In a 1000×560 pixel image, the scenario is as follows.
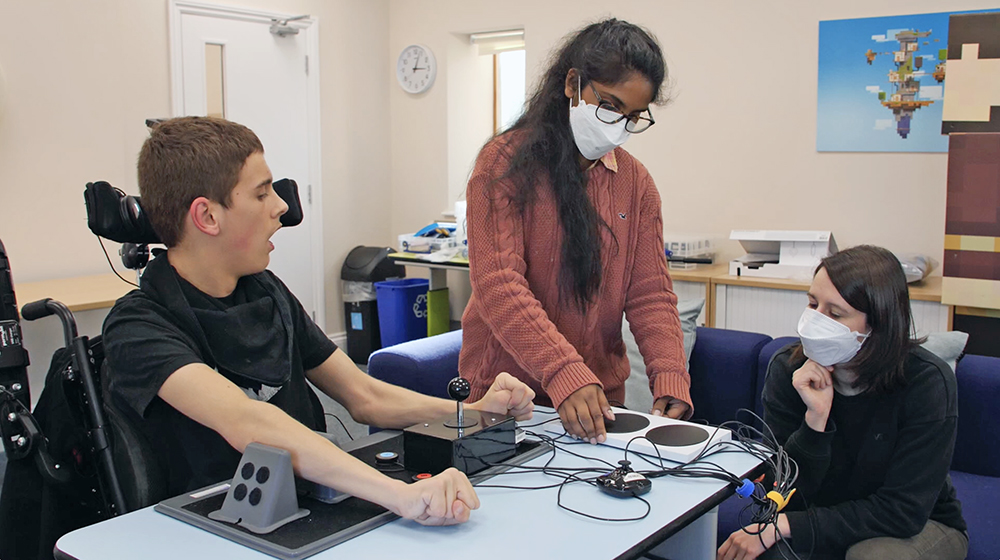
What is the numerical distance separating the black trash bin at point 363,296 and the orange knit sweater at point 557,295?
11.8ft

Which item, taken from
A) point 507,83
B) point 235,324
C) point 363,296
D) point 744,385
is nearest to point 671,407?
point 235,324

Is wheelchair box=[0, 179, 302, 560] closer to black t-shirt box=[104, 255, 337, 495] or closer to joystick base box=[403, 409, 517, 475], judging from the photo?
black t-shirt box=[104, 255, 337, 495]

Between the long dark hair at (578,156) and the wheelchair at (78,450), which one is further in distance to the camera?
the long dark hair at (578,156)

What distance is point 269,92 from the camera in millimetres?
5141

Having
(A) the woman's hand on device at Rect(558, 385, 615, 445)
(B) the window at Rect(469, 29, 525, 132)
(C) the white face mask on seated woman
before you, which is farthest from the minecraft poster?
→ (A) the woman's hand on device at Rect(558, 385, 615, 445)

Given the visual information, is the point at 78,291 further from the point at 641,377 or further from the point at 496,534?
the point at 496,534

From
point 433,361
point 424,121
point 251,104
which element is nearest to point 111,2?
point 251,104

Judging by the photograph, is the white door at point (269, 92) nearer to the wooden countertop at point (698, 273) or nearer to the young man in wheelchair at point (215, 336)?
the wooden countertop at point (698, 273)

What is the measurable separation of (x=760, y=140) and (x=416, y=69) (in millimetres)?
2364

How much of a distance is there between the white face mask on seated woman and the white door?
12.4 ft

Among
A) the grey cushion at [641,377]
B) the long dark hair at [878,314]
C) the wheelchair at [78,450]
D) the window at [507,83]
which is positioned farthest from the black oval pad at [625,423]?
the window at [507,83]

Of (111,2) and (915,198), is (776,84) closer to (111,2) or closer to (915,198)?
(915,198)

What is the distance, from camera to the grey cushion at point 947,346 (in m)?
2.62

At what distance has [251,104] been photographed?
16.6 ft
